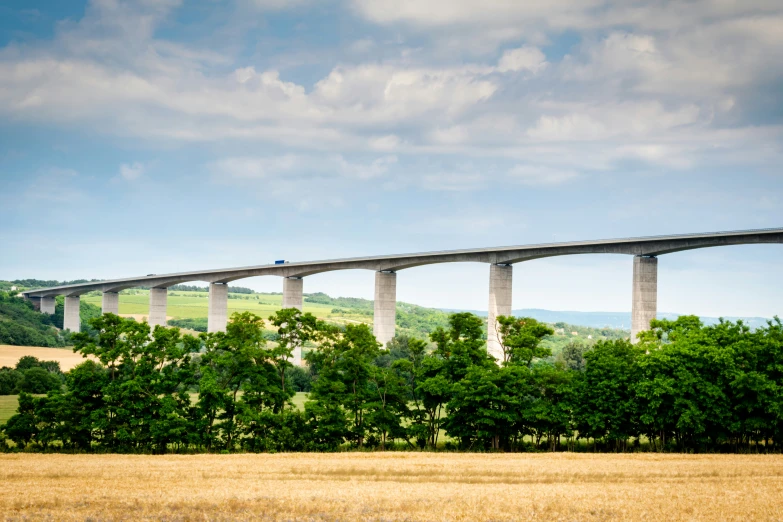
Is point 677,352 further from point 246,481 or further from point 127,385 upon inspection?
point 127,385

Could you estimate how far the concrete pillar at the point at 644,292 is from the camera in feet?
221

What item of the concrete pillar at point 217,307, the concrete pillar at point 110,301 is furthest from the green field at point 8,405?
the concrete pillar at point 110,301

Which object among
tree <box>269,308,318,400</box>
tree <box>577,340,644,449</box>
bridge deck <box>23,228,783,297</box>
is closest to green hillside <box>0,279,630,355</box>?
bridge deck <box>23,228,783,297</box>

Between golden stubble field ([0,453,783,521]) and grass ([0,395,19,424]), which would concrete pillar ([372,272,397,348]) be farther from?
golden stubble field ([0,453,783,521])

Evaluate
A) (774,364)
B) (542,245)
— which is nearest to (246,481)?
(774,364)

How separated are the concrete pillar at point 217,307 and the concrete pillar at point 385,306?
24673 millimetres

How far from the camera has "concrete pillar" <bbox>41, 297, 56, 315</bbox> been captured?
145 m

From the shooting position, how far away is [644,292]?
67500 millimetres

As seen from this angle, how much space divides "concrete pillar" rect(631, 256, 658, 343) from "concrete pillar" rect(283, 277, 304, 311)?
4245cm

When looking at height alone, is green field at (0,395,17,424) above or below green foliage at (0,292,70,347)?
below

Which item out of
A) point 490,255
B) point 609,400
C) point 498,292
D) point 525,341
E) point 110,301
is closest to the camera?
point 609,400

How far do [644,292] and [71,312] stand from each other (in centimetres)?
10090

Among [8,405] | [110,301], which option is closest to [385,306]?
[8,405]

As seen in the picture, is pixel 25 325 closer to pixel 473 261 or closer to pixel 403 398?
pixel 473 261
